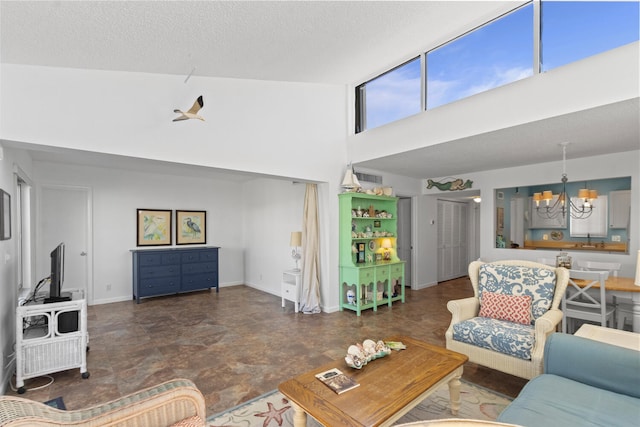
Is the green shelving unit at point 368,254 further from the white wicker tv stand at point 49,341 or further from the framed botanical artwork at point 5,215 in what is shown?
the framed botanical artwork at point 5,215

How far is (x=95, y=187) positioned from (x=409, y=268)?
607cm

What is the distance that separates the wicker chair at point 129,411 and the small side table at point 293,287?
3.50 m

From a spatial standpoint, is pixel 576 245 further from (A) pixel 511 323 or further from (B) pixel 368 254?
(A) pixel 511 323

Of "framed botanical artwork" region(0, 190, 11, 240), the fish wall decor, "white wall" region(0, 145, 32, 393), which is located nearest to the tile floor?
"white wall" region(0, 145, 32, 393)

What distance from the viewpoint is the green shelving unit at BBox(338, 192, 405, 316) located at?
489cm

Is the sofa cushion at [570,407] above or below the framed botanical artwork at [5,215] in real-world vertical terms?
below

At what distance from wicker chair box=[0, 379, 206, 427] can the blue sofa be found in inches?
59.5

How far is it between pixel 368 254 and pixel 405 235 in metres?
1.71

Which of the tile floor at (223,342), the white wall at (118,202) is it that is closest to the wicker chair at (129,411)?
the tile floor at (223,342)

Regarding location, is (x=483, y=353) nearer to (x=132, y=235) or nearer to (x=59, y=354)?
(x=59, y=354)

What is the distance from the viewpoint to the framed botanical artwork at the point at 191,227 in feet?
20.8

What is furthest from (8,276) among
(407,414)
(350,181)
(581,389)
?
(581,389)

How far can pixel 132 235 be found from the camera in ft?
19.1

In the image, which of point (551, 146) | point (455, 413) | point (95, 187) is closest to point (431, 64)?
point (551, 146)
